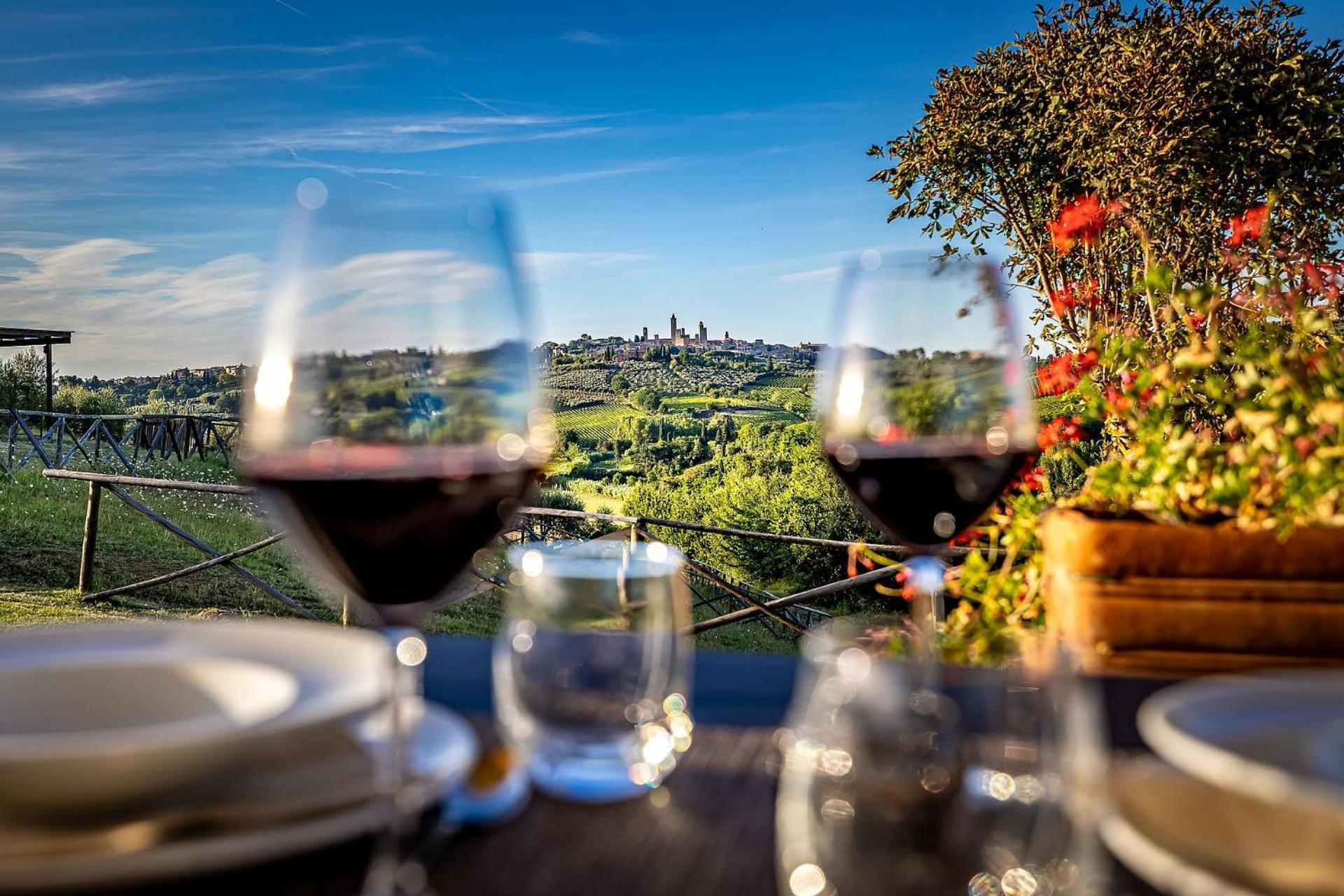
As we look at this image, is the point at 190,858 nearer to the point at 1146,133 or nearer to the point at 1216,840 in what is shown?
the point at 1216,840

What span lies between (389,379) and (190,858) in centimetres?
24

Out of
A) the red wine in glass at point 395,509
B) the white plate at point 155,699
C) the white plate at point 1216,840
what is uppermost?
the red wine in glass at point 395,509

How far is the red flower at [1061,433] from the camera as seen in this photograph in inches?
126

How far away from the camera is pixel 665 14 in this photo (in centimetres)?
1337

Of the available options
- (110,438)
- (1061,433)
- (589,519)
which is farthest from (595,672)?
(110,438)

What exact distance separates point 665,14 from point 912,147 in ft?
24.5

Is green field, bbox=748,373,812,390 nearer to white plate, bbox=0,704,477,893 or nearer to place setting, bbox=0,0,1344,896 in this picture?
place setting, bbox=0,0,1344,896

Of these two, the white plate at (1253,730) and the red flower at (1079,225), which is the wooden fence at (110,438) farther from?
the white plate at (1253,730)

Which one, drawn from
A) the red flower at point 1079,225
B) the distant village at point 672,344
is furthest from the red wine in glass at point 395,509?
the distant village at point 672,344

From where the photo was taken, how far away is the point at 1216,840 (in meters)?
0.46

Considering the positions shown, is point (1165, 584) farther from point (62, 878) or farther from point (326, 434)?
point (62, 878)

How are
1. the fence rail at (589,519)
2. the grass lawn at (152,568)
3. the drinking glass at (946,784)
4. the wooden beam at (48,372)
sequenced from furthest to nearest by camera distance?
the wooden beam at (48,372), the grass lawn at (152,568), the fence rail at (589,519), the drinking glass at (946,784)

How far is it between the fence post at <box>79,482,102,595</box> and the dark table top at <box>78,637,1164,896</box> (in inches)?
256

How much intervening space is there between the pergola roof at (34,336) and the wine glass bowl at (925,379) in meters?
16.6
